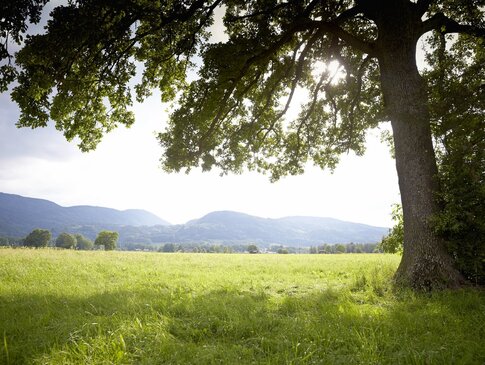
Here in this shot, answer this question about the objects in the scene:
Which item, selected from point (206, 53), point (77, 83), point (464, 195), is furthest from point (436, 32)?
point (77, 83)

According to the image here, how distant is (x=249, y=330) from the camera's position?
5172mm

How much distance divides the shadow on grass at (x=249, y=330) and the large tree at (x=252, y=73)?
2707 mm

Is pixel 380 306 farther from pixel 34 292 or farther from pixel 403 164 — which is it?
pixel 34 292

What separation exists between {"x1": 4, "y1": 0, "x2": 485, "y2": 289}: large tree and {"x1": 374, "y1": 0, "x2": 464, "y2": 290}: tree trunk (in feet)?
0.10

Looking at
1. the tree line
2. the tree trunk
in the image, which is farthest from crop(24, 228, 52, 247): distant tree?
the tree trunk

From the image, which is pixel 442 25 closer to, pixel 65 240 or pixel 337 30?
pixel 337 30

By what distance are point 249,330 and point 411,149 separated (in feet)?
24.3

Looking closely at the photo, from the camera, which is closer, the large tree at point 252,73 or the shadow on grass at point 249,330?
the shadow on grass at point 249,330

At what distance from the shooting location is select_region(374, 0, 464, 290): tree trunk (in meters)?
7.97

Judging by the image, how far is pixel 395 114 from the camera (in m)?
9.09

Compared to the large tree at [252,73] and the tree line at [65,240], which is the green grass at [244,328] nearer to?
the large tree at [252,73]

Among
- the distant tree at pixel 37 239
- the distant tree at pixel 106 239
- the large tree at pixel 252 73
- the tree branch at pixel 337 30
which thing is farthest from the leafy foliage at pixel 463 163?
the distant tree at pixel 37 239

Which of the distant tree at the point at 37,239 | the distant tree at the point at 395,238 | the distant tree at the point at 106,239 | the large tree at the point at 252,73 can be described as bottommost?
the distant tree at the point at 37,239

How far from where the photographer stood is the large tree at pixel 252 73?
8.18 m
